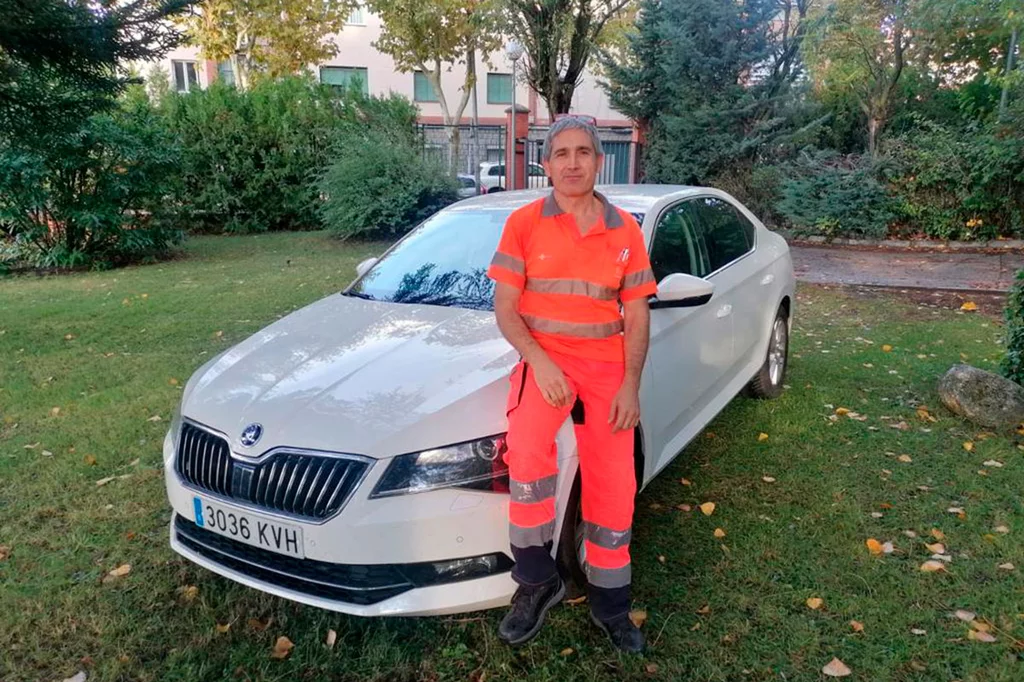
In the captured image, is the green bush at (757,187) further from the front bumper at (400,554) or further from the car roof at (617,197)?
the front bumper at (400,554)

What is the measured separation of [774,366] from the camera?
5.47 metres

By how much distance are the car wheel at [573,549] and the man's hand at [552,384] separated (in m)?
0.45

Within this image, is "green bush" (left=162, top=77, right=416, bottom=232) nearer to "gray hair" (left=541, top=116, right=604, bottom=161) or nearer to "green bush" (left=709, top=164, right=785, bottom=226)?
"green bush" (left=709, top=164, right=785, bottom=226)

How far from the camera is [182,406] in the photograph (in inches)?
124

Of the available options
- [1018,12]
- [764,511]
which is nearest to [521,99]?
[1018,12]

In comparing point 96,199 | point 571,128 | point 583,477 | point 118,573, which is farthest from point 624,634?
point 96,199

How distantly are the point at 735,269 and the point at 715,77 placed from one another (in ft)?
39.2

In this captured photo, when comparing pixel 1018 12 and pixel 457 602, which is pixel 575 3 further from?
pixel 457 602

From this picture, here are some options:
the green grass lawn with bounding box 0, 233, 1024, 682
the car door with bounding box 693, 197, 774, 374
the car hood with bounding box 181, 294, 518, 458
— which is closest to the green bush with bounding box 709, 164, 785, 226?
the green grass lawn with bounding box 0, 233, 1024, 682

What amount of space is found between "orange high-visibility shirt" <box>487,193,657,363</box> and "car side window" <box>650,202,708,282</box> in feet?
3.89

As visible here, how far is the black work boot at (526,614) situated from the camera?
8.77 feet

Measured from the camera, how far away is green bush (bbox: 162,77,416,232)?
15.7m

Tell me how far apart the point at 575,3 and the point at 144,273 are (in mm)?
8714

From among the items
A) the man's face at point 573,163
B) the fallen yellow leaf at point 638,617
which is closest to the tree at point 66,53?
the man's face at point 573,163
